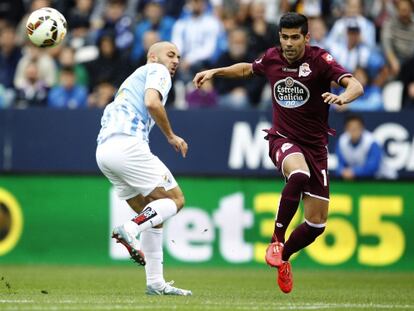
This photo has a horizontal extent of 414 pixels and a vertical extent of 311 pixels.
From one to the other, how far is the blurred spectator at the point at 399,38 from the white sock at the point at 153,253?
8.41m

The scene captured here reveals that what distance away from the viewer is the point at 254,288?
11.9 metres

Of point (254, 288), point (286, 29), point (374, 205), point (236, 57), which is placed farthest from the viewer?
point (236, 57)

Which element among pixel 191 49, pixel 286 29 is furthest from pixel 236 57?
pixel 286 29

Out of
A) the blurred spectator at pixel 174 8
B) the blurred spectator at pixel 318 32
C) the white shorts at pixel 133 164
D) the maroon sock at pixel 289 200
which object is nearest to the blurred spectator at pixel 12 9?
the blurred spectator at pixel 174 8

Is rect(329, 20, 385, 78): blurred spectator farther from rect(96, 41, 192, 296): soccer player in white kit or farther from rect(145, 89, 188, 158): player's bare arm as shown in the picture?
rect(145, 89, 188, 158): player's bare arm

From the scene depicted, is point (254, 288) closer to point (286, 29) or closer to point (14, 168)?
point (286, 29)

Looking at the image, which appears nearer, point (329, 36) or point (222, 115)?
point (222, 115)

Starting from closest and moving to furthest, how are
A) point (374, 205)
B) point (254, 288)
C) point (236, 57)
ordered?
point (254, 288) < point (374, 205) < point (236, 57)

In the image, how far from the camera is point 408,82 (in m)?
17.1

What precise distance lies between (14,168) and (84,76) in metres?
2.55

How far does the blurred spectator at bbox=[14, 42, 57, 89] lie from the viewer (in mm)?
18453

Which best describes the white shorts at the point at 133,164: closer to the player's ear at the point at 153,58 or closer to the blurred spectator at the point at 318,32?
the player's ear at the point at 153,58

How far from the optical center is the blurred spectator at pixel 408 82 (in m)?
16.9

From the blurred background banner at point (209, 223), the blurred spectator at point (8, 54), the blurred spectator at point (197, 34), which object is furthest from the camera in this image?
the blurred spectator at point (8, 54)
